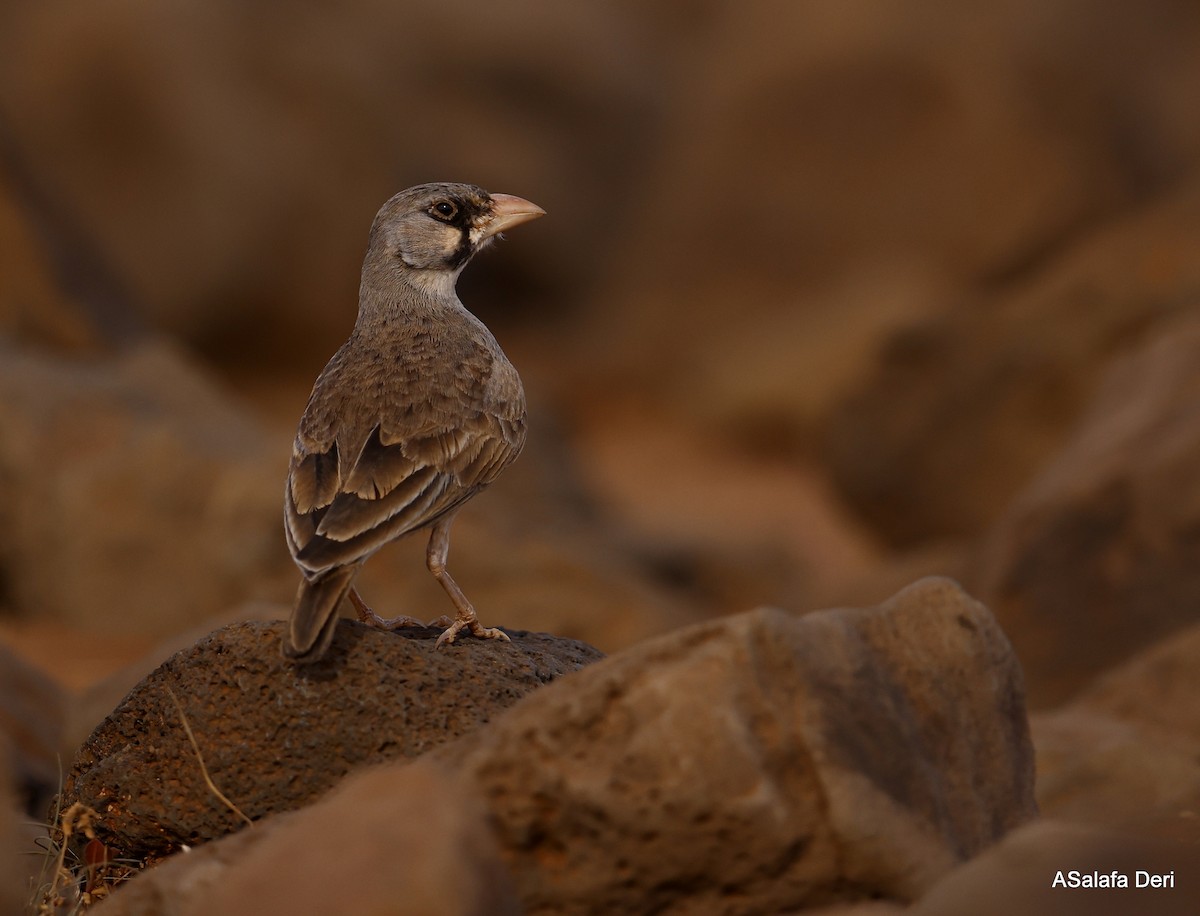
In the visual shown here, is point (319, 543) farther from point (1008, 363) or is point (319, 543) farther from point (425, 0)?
point (425, 0)

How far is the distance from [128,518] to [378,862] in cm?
863

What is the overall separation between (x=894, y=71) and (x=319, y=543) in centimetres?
2077

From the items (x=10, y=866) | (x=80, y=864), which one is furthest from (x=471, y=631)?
(x=10, y=866)

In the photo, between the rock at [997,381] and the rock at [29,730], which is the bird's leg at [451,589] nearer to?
the rock at [29,730]

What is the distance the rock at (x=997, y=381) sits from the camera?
58.6ft

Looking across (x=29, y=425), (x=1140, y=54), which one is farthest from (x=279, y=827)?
(x=1140, y=54)

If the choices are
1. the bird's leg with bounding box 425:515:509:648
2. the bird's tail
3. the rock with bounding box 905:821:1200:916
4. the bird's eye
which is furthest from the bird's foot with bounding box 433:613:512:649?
the rock with bounding box 905:821:1200:916

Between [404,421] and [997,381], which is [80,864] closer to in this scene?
[404,421]

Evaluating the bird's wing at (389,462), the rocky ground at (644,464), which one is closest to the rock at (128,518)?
the rocky ground at (644,464)

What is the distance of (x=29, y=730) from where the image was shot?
7227 millimetres

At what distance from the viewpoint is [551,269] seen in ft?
81.8

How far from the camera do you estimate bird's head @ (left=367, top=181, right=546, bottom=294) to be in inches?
267

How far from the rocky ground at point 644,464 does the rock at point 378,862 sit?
0.01 metres

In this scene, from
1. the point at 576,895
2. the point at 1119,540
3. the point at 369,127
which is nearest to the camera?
the point at 576,895
